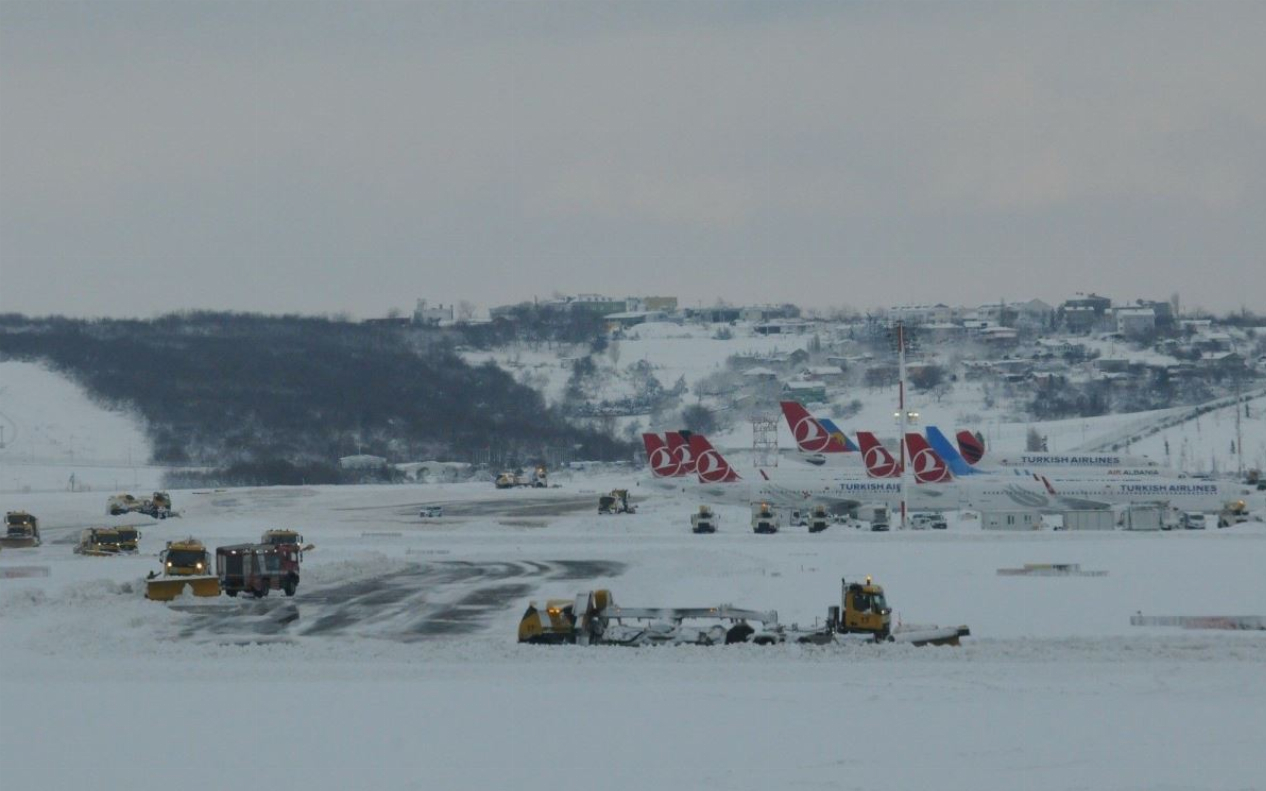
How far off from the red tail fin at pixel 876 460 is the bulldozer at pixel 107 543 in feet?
119

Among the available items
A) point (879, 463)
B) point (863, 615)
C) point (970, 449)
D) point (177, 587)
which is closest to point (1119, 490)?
point (879, 463)

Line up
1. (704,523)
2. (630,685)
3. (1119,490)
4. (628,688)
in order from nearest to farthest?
(628,688), (630,685), (704,523), (1119,490)

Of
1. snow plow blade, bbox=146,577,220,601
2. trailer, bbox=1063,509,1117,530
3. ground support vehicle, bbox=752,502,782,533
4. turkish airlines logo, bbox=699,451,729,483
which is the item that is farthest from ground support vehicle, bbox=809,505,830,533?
snow plow blade, bbox=146,577,220,601

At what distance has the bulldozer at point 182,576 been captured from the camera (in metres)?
37.2

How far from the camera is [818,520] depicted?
6775 cm

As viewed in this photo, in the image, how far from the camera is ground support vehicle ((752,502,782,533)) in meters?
65.9

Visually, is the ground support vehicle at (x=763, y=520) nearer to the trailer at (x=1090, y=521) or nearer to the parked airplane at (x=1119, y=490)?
the parked airplane at (x=1119, y=490)

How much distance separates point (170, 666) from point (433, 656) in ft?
15.4

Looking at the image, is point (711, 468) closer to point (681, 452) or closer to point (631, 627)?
point (681, 452)

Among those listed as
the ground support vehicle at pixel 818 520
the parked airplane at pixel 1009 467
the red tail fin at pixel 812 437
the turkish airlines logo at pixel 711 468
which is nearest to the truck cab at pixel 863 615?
the ground support vehicle at pixel 818 520

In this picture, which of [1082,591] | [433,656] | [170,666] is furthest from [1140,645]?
[170,666]

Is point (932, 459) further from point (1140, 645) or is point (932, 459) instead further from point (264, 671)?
point (264, 671)

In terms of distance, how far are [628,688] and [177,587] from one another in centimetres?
1739

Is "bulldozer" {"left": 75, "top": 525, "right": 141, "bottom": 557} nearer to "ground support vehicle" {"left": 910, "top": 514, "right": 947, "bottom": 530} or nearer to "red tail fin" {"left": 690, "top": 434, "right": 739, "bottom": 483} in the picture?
"red tail fin" {"left": 690, "top": 434, "right": 739, "bottom": 483}
